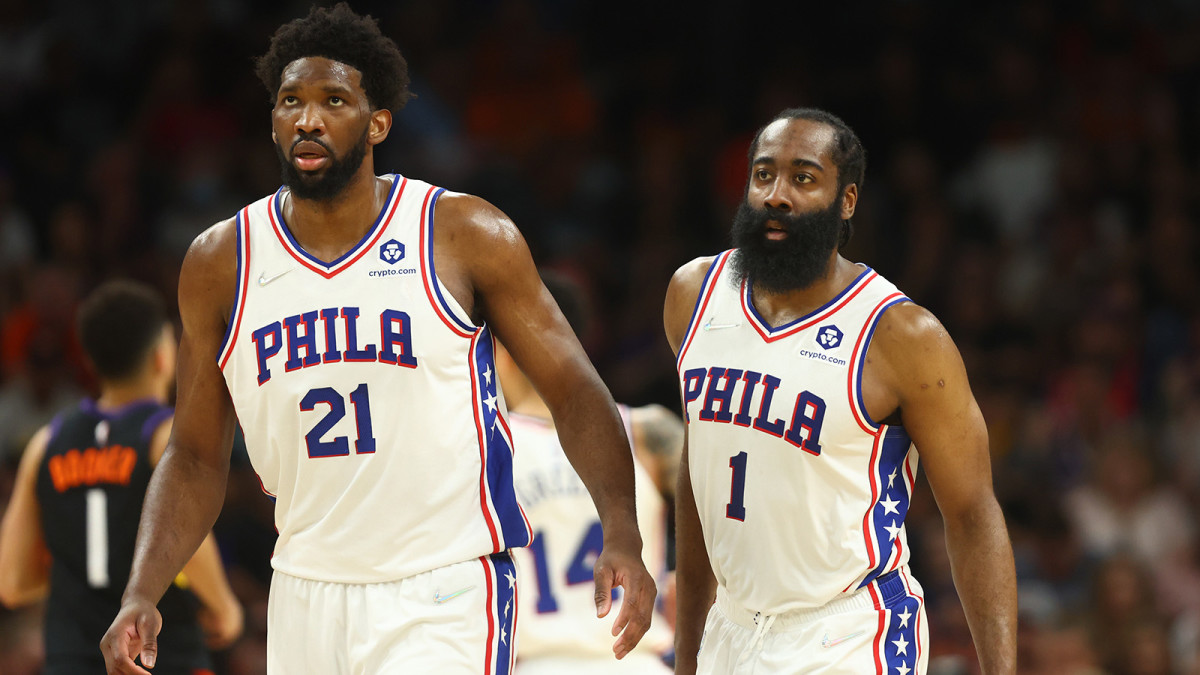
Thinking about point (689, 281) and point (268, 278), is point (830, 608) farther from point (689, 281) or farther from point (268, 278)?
point (268, 278)

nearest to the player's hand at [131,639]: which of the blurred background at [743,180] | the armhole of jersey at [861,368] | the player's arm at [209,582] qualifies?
the player's arm at [209,582]

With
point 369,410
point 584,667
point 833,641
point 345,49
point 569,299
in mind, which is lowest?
point 584,667

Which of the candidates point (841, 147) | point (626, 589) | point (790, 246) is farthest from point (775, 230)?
point (626, 589)

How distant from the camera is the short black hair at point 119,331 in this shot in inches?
207

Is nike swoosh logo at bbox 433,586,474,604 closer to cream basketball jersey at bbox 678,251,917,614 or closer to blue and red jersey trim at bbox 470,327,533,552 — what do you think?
blue and red jersey trim at bbox 470,327,533,552

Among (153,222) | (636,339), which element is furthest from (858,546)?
(153,222)

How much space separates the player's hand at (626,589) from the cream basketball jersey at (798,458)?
374 mm

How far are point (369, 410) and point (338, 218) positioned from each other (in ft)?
1.73

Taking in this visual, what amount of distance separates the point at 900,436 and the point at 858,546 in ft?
1.03

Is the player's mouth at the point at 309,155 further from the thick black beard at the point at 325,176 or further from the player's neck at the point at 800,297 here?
the player's neck at the point at 800,297

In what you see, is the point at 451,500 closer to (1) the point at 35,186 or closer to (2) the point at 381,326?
(2) the point at 381,326

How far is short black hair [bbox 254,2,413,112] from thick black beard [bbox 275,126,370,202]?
0.17 meters

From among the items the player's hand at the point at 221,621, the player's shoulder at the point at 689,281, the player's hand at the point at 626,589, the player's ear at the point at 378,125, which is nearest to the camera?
the player's hand at the point at 626,589

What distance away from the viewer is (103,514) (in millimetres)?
5105
